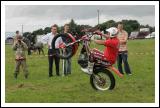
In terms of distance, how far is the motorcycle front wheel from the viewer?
10001 millimetres

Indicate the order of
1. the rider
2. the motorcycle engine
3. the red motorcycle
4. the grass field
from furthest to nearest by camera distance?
the motorcycle engine
the red motorcycle
the rider
the grass field

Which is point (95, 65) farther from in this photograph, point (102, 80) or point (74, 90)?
point (74, 90)

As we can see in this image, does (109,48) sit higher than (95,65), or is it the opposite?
(109,48)

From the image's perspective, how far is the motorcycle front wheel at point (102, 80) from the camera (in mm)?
10001

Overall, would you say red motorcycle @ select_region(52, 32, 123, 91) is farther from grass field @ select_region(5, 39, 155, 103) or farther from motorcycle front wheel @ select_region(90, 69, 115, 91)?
grass field @ select_region(5, 39, 155, 103)

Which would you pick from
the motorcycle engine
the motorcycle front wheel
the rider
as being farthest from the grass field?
the rider

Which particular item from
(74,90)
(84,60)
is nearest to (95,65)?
(84,60)

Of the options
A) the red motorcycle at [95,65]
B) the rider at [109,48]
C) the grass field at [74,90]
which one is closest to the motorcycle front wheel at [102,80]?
the red motorcycle at [95,65]

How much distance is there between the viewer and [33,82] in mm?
11969

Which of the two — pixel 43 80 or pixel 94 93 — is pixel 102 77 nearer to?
pixel 94 93

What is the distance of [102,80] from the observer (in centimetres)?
1010

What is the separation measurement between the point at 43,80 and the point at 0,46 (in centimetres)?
242

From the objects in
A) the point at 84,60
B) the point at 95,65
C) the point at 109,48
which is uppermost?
the point at 109,48

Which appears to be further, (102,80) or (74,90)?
(74,90)
